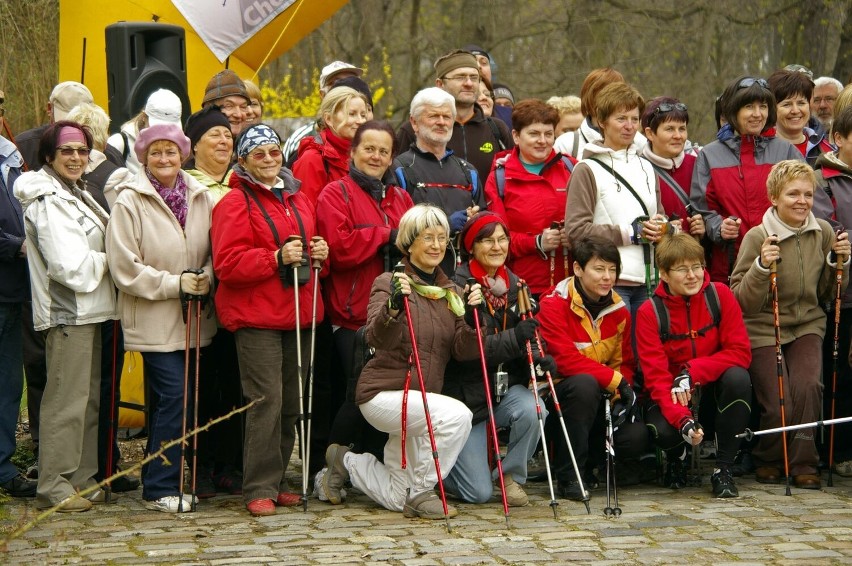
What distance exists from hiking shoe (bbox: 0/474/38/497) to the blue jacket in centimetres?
102

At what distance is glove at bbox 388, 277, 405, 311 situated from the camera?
6.92 meters

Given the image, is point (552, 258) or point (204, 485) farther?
point (552, 258)

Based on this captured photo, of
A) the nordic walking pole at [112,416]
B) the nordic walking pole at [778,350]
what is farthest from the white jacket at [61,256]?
the nordic walking pole at [778,350]

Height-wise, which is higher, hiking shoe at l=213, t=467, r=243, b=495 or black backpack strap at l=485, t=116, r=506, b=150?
black backpack strap at l=485, t=116, r=506, b=150

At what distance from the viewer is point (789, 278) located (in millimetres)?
8094

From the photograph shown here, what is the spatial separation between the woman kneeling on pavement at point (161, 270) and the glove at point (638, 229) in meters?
2.46

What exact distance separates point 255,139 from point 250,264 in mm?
714

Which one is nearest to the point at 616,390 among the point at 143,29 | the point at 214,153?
the point at 214,153

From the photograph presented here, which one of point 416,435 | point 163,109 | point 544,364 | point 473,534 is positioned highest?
point 163,109

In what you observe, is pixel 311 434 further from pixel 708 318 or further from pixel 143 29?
pixel 143 29

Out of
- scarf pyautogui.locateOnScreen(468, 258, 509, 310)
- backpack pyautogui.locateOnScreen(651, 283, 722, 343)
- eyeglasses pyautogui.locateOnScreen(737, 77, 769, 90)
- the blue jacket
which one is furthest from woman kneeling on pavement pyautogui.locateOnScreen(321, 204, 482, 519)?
eyeglasses pyautogui.locateOnScreen(737, 77, 769, 90)

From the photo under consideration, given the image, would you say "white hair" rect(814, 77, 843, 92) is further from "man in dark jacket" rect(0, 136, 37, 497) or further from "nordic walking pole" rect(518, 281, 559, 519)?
"man in dark jacket" rect(0, 136, 37, 497)

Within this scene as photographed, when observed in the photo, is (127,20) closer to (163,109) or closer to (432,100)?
(163,109)

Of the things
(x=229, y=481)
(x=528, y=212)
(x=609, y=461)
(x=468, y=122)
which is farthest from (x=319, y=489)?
(x=468, y=122)
